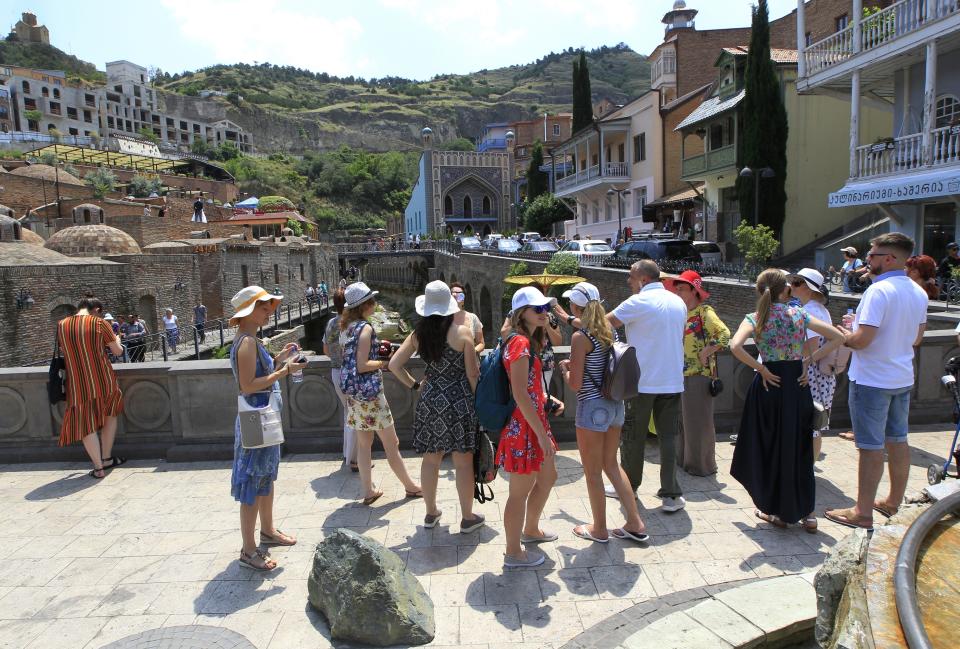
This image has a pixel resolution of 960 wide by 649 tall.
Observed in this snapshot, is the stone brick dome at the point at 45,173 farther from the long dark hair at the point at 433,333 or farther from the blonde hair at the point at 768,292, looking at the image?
the blonde hair at the point at 768,292

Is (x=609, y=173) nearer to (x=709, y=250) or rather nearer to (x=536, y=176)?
(x=709, y=250)

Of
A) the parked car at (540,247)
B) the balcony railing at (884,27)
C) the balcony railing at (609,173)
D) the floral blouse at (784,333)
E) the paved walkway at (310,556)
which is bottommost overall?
the paved walkway at (310,556)

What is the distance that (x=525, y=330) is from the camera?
3824mm

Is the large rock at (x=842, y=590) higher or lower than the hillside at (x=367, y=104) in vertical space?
lower

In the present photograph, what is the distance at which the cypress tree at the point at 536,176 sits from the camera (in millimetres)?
53969

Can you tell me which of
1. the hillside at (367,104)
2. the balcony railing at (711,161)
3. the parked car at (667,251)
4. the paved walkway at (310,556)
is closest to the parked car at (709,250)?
the parked car at (667,251)

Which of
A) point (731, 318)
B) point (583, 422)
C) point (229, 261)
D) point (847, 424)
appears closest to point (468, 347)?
point (583, 422)

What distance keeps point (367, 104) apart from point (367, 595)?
176m

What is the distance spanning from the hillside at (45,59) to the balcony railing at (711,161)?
4778 inches

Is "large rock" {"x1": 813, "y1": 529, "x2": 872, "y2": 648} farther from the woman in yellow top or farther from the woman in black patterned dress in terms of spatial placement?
the woman in yellow top

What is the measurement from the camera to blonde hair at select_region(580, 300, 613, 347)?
4070 millimetres

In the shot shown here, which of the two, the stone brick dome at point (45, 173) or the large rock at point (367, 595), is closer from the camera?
the large rock at point (367, 595)

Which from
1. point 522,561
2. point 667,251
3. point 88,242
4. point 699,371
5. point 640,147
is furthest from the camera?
point 640,147

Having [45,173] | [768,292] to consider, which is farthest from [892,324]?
[45,173]
